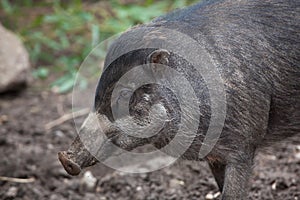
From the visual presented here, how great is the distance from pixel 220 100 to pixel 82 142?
0.73 m

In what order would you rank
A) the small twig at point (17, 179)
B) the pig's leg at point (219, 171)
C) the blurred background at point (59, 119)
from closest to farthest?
the pig's leg at point (219, 171), the blurred background at point (59, 119), the small twig at point (17, 179)

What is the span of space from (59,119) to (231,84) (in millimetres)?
2969

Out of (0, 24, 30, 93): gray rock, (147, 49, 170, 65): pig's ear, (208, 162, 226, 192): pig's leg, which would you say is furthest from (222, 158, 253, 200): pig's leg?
(0, 24, 30, 93): gray rock

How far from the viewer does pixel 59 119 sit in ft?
20.7

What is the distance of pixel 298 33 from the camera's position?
3.74 meters

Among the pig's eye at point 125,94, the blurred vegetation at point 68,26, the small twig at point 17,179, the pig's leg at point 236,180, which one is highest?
the blurred vegetation at point 68,26

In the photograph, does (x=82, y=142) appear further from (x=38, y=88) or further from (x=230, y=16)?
(x=38, y=88)

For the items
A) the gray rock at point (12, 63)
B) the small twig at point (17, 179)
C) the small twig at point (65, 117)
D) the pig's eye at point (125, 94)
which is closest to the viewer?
the pig's eye at point (125, 94)

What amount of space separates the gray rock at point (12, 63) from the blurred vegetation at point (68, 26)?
0.29 m

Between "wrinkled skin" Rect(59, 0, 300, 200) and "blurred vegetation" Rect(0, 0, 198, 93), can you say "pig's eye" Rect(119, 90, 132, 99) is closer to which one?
"wrinkled skin" Rect(59, 0, 300, 200)

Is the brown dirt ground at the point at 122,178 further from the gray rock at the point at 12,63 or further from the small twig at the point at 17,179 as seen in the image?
the gray rock at the point at 12,63

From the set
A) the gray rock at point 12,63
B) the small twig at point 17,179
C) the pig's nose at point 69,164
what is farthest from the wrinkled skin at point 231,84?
the gray rock at point 12,63

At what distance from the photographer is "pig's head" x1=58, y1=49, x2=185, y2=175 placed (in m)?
3.67

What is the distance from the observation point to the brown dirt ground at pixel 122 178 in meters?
4.61
